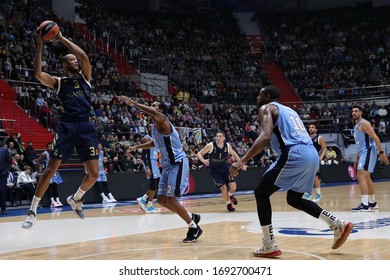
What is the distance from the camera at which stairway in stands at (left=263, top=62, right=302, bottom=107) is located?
35.8 meters

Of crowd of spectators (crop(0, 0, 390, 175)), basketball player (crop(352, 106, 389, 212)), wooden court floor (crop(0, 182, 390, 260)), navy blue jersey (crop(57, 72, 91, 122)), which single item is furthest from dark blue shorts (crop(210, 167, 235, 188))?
crowd of spectators (crop(0, 0, 390, 175))

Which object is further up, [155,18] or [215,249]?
[155,18]

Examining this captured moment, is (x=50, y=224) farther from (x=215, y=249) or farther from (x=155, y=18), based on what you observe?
(x=155, y=18)

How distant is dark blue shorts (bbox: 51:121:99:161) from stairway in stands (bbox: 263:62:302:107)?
28.0m

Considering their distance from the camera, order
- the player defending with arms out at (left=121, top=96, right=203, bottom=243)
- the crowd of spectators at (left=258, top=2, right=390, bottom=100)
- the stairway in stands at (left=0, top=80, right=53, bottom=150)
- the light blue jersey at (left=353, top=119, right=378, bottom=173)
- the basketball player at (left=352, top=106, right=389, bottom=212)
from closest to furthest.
Answer: the player defending with arms out at (left=121, top=96, right=203, bottom=243) → the basketball player at (left=352, top=106, right=389, bottom=212) → the light blue jersey at (left=353, top=119, right=378, bottom=173) → the stairway in stands at (left=0, top=80, right=53, bottom=150) → the crowd of spectators at (left=258, top=2, right=390, bottom=100)

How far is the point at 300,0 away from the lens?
42.7 m

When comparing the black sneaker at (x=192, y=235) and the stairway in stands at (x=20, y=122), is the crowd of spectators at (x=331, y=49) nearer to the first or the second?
the stairway in stands at (x=20, y=122)

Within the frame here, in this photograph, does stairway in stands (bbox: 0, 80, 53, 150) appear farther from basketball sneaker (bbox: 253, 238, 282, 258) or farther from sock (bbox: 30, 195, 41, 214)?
basketball sneaker (bbox: 253, 238, 282, 258)

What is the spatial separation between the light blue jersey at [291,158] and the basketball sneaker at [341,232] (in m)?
0.55

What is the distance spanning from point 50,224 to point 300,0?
36158mm

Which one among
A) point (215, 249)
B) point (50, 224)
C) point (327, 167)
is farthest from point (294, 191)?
point (327, 167)

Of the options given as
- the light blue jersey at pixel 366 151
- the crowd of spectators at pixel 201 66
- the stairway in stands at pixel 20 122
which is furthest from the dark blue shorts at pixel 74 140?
the stairway in stands at pixel 20 122

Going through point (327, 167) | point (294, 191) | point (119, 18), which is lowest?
point (327, 167)

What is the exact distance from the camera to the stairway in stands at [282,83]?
3578 cm
